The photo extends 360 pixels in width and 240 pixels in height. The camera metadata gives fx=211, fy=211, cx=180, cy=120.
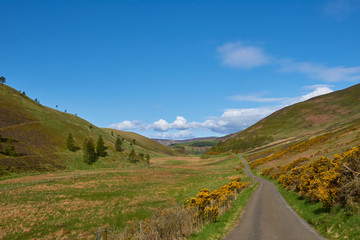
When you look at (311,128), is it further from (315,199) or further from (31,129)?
(31,129)

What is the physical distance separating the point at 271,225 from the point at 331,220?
14.4 feet

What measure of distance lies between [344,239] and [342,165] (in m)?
7.71

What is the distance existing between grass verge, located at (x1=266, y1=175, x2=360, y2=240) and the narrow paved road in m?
0.60

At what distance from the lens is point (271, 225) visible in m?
17.9

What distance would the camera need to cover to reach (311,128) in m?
177

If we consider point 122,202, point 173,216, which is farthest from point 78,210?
point 173,216

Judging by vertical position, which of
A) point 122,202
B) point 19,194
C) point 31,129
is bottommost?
point 122,202

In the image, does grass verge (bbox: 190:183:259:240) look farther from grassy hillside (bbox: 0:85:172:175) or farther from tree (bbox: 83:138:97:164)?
tree (bbox: 83:138:97:164)

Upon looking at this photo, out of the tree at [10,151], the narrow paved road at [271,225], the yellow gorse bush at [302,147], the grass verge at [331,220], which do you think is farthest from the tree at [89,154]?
the grass verge at [331,220]

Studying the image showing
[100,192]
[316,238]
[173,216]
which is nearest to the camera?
[316,238]

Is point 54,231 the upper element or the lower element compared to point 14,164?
lower

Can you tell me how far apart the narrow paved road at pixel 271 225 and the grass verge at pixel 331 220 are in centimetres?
60

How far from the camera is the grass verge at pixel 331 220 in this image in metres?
13.2

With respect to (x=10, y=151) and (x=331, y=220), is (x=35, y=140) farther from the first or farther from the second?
(x=331, y=220)
